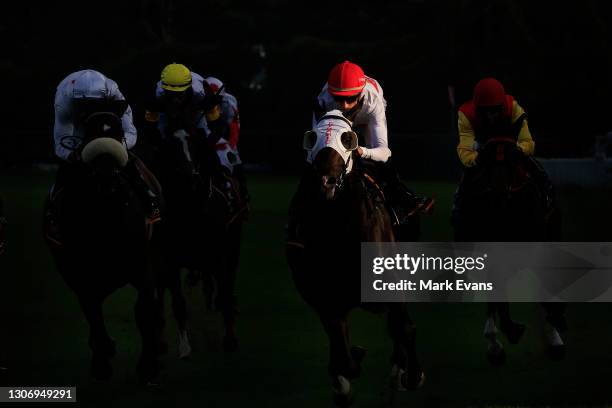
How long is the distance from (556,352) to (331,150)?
3070mm

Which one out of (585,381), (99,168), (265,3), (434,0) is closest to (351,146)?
Result: (99,168)

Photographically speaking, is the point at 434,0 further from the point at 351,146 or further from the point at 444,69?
the point at 351,146

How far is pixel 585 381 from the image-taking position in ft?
29.2

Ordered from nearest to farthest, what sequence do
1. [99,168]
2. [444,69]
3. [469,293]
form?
[99,168], [469,293], [444,69]

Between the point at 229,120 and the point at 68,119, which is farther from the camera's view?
the point at 229,120

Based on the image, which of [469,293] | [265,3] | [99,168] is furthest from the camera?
[265,3]

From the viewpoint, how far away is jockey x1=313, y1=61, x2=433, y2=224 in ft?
27.8

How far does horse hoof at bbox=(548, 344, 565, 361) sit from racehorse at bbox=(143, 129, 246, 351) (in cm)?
223

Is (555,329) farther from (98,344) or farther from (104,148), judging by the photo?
(104,148)

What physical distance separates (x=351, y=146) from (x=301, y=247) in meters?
0.72

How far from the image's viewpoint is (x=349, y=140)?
768 centimetres

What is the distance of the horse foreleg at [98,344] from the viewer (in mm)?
8750

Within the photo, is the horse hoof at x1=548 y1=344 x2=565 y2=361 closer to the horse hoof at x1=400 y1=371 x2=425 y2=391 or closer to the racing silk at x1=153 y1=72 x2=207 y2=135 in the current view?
the horse hoof at x1=400 y1=371 x2=425 y2=391

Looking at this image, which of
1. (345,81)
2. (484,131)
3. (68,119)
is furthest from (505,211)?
(68,119)
